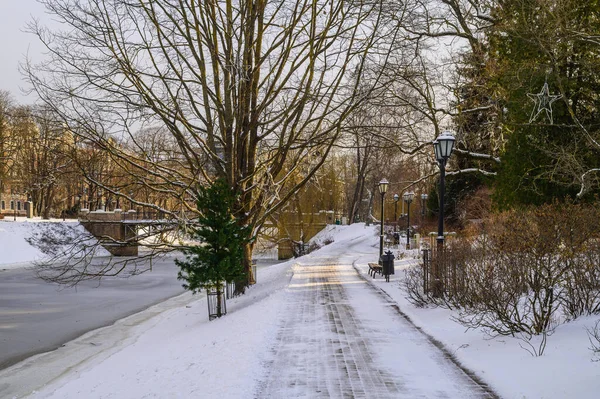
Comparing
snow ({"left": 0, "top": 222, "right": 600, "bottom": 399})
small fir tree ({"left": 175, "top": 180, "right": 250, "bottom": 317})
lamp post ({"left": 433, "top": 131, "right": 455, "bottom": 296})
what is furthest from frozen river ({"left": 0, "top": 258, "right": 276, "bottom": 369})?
lamp post ({"left": 433, "top": 131, "right": 455, "bottom": 296})

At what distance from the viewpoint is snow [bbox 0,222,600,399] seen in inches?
272

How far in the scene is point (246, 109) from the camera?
56.4 feet

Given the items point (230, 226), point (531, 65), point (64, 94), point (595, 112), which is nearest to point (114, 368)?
point (230, 226)

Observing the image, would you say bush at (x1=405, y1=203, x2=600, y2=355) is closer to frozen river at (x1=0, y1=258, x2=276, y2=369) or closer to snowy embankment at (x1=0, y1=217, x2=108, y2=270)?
frozen river at (x1=0, y1=258, x2=276, y2=369)

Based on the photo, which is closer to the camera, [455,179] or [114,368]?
[114,368]

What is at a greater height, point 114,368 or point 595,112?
point 595,112

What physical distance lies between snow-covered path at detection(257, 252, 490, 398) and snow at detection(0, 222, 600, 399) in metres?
0.07

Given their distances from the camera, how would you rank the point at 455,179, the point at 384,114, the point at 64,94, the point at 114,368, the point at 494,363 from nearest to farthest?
the point at 494,363 < the point at 114,368 < the point at 64,94 < the point at 384,114 < the point at 455,179

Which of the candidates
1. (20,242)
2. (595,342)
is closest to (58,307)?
(595,342)

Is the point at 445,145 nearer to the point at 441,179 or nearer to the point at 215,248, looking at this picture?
the point at 441,179

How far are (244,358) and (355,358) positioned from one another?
171 centimetres

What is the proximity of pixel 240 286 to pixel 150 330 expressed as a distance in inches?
132

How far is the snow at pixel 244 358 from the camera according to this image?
690cm

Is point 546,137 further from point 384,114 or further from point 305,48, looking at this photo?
point 305,48
